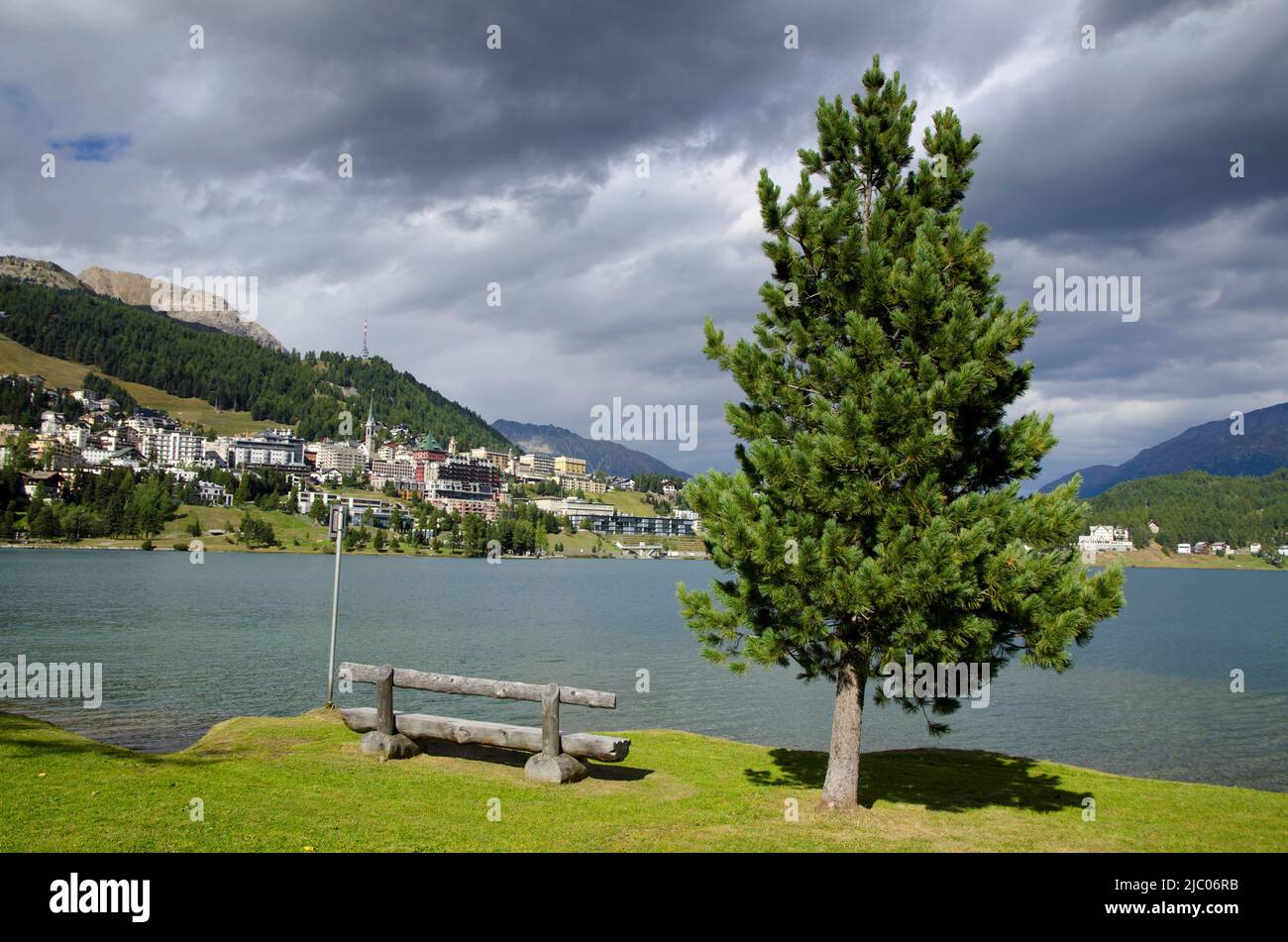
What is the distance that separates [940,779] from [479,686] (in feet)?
34.7

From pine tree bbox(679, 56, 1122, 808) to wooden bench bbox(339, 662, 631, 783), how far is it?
10.8 ft

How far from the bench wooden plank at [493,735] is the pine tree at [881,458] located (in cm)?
335

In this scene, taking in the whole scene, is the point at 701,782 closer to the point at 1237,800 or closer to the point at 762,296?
the point at 762,296

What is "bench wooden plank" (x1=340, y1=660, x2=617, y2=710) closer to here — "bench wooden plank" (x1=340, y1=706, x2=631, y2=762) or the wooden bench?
the wooden bench

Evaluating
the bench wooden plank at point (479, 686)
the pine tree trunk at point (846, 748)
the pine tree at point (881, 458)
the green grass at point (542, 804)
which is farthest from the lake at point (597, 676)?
the pine tree at point (881, 458)

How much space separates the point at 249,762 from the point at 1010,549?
Result: 14552 mm

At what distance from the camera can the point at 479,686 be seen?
17156 millimetres

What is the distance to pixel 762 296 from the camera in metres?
14.5

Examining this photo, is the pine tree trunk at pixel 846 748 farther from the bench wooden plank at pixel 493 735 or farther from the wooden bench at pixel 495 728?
the wooden bench at pixel 495 728

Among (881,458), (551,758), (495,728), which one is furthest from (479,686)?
(881,458)

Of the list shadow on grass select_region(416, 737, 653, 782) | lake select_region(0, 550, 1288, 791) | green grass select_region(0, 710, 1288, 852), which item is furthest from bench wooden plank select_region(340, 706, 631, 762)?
lake select_region(0, 550, 1288, 791)

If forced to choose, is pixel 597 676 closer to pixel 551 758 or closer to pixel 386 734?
pixel 386 734

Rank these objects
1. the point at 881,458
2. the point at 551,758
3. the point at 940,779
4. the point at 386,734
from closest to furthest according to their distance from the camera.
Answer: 1. the point at 881,458
2. the point at 551,758
3. the point at 386,734
4. the point at 940,779
